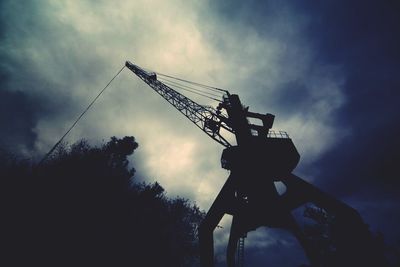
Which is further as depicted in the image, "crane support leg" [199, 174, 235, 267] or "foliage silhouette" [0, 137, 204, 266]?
"foliage silhouette" [0, 137, 204, 266]

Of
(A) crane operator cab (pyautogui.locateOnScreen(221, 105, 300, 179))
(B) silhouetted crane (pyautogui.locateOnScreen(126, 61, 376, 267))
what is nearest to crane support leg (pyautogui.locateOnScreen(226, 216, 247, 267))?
(B) silhouetted crane (pyautogui.locateOnScreen(126, 61, 376, 267))

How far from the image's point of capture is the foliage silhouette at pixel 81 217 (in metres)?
14.3

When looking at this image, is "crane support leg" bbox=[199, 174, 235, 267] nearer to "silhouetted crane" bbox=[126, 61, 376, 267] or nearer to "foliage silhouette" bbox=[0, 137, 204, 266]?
"silhouetted crane" bbox=[126, 61, 376, 267]

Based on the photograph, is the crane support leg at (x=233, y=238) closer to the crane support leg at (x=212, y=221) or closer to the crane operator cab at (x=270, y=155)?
the crane support leg at (x=212, y=221)

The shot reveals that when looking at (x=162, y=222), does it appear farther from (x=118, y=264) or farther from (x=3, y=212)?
(x=3, y=212)

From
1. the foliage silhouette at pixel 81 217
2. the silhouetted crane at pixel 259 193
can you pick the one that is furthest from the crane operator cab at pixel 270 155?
the foliage silhouette at pixel 81 217

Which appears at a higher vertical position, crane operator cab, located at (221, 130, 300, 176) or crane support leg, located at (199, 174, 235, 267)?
crane operator cab, located at (221, 130, 300, 176)

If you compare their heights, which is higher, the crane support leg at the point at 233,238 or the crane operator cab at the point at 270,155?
the crane operator cab at the point at 270,155

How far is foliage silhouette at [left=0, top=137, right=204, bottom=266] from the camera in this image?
14.3 metres

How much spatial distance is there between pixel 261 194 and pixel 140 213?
62.9 ft

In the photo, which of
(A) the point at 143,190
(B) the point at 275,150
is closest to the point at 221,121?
(B) the point at 275,150

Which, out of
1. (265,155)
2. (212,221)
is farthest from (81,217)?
(265,155)

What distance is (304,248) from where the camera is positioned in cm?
876

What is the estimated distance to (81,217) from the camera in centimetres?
1720
